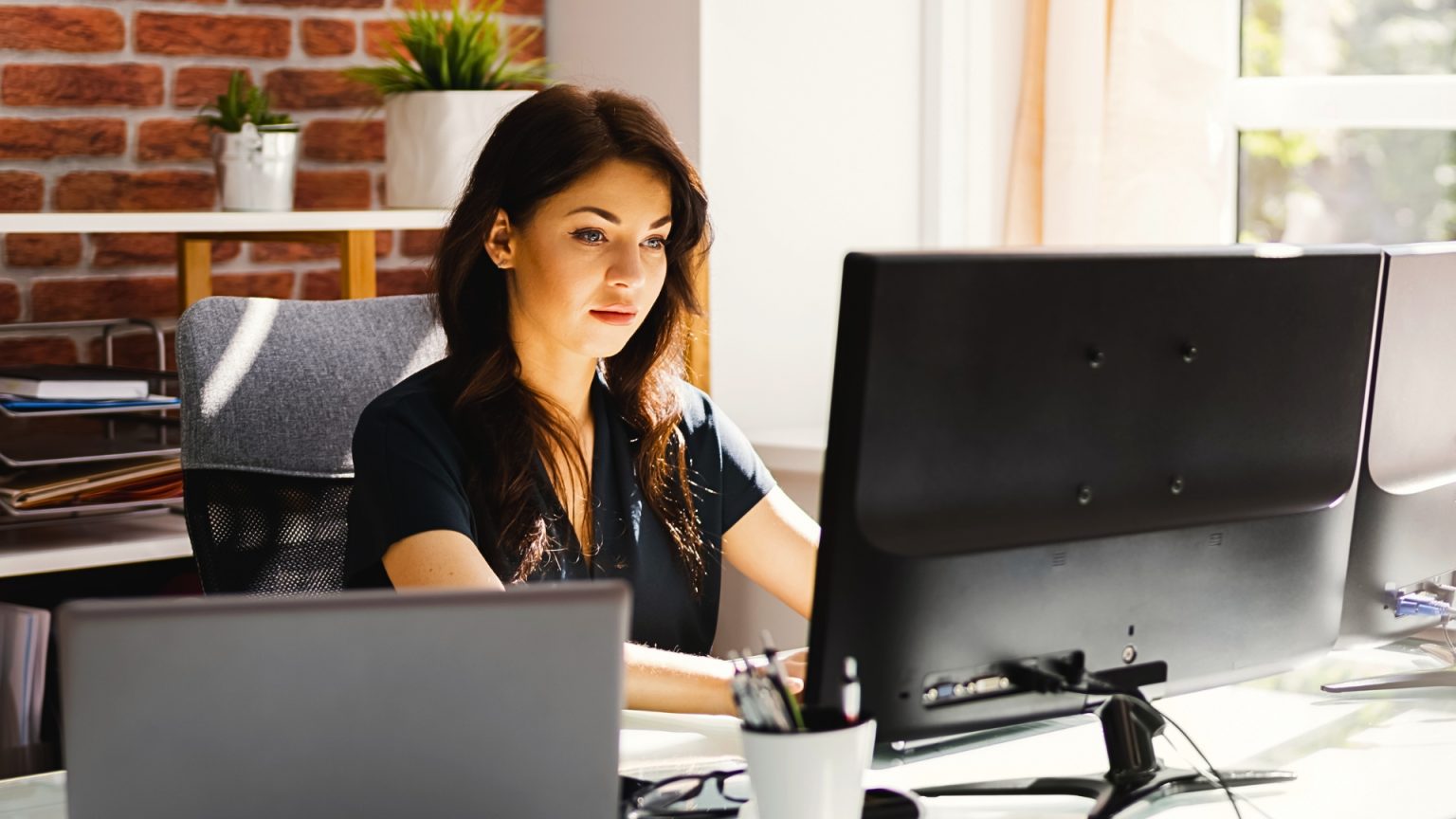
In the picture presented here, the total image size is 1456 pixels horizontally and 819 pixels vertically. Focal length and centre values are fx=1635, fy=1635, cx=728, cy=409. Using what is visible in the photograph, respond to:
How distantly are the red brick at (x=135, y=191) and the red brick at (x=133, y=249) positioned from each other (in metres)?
0.04

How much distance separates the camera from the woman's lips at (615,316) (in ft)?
5.53

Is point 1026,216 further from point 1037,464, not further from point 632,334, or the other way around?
point 1037,464

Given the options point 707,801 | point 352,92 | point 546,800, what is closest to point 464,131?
point 352,92

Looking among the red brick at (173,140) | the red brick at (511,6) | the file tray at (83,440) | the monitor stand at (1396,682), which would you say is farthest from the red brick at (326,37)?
the monitor stand at (1396,682)

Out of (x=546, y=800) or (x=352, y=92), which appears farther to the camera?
(x=352, y=92)

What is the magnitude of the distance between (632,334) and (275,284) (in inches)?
36.3

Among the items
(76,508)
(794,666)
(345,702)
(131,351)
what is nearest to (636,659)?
(794,666)

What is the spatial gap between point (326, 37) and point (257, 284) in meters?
0.40

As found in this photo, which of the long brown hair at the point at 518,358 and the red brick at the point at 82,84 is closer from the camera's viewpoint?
the long brown hair at the point at 518,358

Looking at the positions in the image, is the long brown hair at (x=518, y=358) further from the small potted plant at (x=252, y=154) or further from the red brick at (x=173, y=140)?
the red brick at (x=173, y=140)

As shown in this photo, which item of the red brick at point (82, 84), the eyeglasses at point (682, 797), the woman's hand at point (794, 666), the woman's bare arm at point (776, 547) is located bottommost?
the eyeglasses at point (682, 797)

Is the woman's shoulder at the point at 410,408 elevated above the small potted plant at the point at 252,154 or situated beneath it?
situated beneath

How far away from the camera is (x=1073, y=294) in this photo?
43.1 inches

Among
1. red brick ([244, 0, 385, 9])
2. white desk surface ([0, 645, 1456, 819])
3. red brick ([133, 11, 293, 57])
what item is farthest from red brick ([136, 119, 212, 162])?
white desk surface ([0, 645, 1456, 819])
